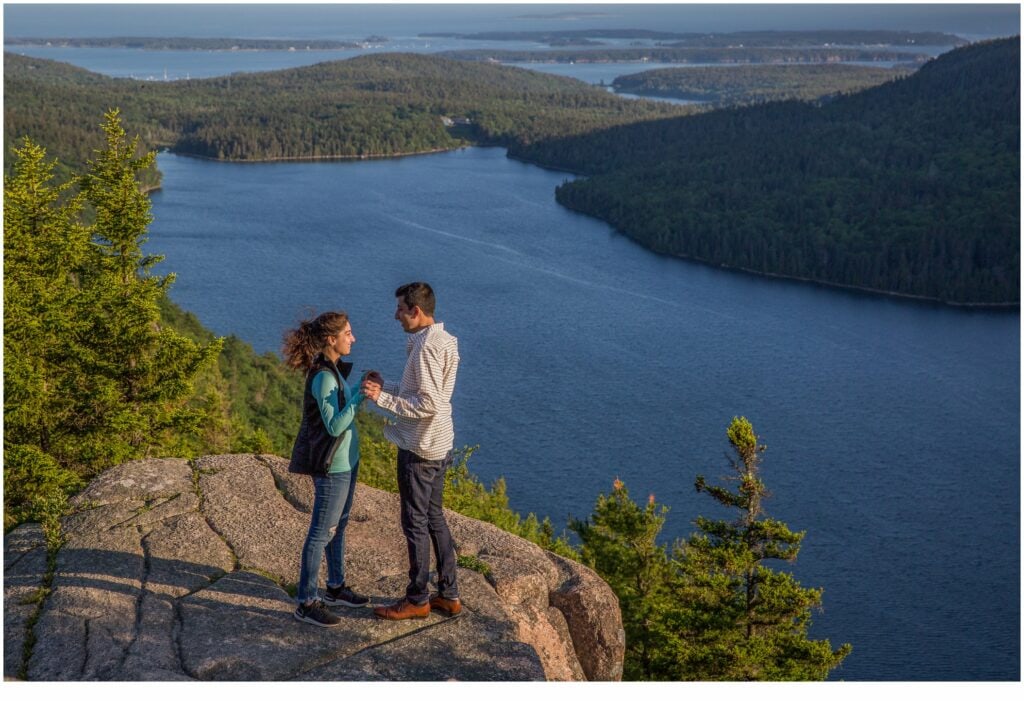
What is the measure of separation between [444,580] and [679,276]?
4719 inches

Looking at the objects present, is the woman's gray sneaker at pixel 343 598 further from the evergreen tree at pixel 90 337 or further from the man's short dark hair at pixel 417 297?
the evergreen tree at pixel 90 337

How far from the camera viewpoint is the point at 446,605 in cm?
1179

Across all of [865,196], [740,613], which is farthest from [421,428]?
[865,196]

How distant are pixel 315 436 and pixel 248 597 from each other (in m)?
2.33

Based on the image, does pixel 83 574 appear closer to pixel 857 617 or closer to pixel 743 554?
pixel 743 554

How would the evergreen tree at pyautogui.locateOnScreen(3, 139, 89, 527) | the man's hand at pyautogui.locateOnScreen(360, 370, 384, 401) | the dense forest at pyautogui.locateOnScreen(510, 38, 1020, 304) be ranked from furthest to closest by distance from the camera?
the dense forest at pyautogui.locateOnScreen(510, 38, 1020, 304) → the evergreen tree at pyautogui.locateOnScreen(3, 139, 89, 527) → the man's hand at pyautogui.locateOnScreen(360, 370, 384, 401)

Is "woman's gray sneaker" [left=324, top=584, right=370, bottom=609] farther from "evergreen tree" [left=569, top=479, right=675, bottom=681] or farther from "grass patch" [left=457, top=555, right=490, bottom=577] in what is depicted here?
"evergreen tree" [left=569, top=479, right=675, bottom=681]

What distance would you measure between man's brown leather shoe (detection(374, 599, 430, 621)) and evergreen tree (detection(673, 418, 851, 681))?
13000 millimetres

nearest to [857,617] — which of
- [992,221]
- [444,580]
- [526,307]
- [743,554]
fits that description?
[743,554]

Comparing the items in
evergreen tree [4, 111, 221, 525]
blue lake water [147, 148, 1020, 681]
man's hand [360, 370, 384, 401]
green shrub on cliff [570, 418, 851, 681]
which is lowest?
blue lake water [147, 148, 1020, 681]

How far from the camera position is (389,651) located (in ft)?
36.3

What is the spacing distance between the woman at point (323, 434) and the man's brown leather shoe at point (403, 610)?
46cm

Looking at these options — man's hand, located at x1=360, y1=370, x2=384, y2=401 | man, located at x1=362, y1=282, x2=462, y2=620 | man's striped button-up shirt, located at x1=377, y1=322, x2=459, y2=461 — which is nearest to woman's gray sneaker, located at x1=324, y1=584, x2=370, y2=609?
man, located at x1=362, y1=282, x2=462, y2=620

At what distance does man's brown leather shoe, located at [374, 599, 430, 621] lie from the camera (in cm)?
1152
